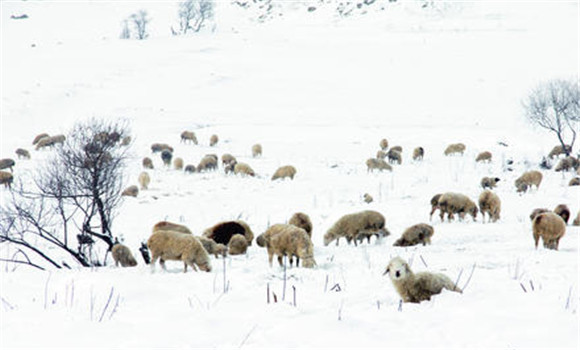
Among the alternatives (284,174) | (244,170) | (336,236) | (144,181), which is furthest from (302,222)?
(244,170)

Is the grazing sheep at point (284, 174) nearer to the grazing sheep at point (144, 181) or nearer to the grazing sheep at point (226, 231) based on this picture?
the grazing sheep at point (144, 181)

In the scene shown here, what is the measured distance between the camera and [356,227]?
11500mm

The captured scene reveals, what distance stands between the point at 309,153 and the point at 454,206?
55.6 feet

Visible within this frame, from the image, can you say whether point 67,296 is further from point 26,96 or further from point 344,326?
point 26,96

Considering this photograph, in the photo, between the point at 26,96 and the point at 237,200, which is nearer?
the point at 237,200

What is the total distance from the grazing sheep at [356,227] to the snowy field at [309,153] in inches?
14.0

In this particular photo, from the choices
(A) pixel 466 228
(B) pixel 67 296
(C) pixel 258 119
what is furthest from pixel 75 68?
(B) pixel 67 296

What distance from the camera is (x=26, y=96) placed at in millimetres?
41781

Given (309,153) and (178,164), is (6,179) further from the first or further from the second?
(309,153)

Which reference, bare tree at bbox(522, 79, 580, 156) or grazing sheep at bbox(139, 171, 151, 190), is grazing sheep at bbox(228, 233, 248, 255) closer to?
grazing sheep at bbox(139, 171, 151, 190)

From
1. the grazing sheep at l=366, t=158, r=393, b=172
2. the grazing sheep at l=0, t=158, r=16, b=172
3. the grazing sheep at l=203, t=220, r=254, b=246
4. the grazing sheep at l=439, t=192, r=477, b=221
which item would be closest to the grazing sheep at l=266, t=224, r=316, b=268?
the grazing sheep at l=203, t=220, r=254, b=246

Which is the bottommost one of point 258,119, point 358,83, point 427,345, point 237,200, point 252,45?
point 427,345

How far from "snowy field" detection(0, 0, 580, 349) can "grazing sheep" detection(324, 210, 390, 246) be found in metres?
0.36

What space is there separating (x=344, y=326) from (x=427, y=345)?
0.66 meters
